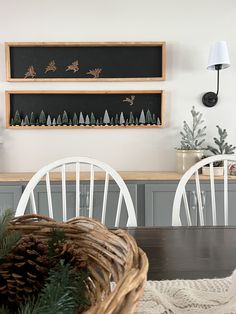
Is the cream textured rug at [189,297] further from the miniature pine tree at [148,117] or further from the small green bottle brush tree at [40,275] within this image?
the miniature pine tree at [148,117]

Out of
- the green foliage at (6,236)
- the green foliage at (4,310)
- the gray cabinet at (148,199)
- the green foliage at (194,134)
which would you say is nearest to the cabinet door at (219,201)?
the gray cabinet at (148,199)

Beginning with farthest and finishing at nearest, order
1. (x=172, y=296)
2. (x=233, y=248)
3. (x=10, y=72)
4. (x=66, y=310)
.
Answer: (x=10, y=72)
(x=233, y=248)
(x=172, y=296)
(x=66, y=310)

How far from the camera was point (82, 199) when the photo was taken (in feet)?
7.39

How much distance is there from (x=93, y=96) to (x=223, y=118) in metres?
1.00

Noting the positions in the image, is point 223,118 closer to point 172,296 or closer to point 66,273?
point 172,296

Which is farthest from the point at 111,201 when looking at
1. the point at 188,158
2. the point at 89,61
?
the point at 89,61

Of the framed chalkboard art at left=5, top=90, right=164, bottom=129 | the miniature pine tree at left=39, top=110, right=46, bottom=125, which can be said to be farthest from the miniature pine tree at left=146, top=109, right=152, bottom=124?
the miniature pine tree at left=39, top=110, right=46, bottom=125

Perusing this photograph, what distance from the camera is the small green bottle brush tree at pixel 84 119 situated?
8.58ft

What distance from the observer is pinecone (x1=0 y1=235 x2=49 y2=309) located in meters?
0.47

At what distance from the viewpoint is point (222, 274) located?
0.86 metres

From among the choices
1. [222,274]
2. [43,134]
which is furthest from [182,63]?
[222,274]

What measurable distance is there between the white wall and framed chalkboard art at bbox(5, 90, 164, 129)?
0.17 ft

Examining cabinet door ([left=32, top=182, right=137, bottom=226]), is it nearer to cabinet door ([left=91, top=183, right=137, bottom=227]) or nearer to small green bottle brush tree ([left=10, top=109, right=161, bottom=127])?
cabinet door ([left=91, top=183, right=137, bottom=227])

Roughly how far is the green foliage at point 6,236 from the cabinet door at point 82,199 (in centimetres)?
166
